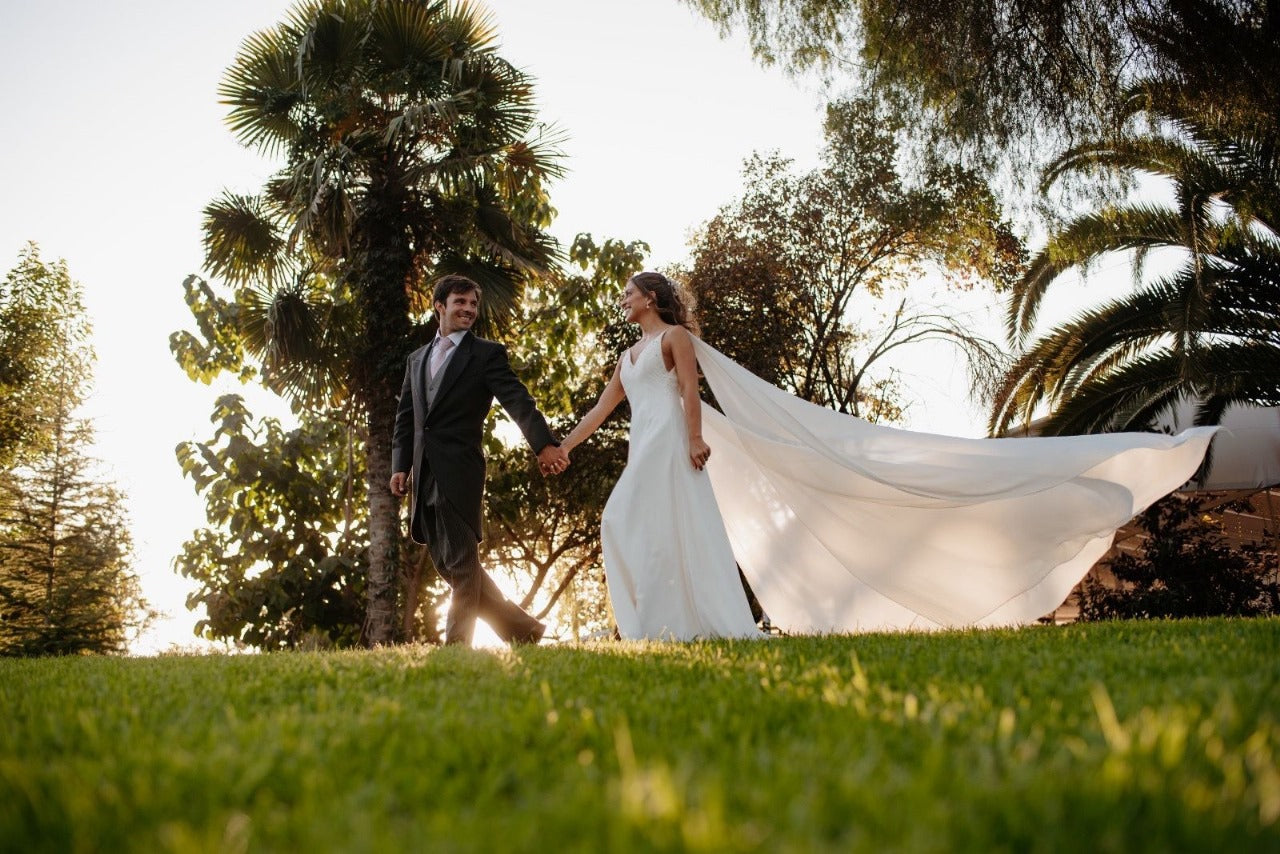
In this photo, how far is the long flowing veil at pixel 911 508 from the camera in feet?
23.4

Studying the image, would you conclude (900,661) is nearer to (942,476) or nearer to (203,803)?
(203,803)

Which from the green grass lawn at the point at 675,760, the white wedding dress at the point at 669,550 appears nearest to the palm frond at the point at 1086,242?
the white wedding dress at the point at 669,550

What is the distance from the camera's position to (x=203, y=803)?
5.73 ft

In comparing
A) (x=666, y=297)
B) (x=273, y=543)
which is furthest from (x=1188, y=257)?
(x=273, y=543)

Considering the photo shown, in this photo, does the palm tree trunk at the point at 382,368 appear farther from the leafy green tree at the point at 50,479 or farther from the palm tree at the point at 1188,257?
the leafy green tree at the point at 50,479

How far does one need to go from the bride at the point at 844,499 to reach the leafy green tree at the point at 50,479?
24.2 meters

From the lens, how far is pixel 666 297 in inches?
281

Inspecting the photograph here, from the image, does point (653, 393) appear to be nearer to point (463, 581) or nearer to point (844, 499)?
point (844, 499)

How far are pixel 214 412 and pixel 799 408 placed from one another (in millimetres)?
11212

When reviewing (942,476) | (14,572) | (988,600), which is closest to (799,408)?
(942,476)

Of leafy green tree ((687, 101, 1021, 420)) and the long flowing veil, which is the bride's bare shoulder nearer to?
the long flowing veil

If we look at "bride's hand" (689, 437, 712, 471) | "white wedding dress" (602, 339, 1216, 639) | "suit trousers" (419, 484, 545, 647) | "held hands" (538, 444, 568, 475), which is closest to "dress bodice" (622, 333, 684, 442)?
"white wedding dress" (602, 339, 1216, 639)

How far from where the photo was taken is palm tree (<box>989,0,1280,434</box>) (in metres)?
8.69

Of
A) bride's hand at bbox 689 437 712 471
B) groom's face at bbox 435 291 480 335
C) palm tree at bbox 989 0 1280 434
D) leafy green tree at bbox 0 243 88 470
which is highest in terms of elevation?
leafy green tree at bbox 0 243 88 470
